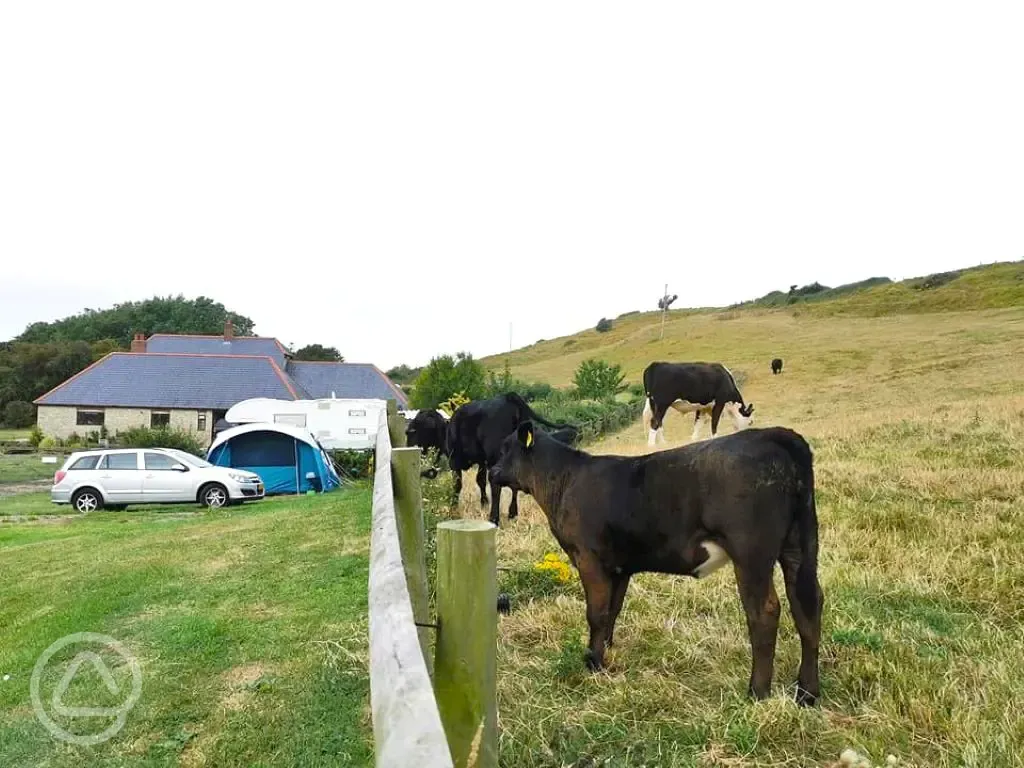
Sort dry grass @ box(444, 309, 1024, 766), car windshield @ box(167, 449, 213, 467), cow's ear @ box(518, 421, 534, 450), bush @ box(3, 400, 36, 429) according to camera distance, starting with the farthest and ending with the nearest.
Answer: bush @ box(3, 400, 36, 429) → car windshield @ box(167, 449, 213, 467) → cow's ear @ box(518, 421, 534, 450) → dry grass @ box(444, 309, 1024, 766)

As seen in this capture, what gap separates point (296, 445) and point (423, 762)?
1978cm

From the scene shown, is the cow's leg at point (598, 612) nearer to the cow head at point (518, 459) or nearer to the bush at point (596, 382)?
the cow head at point (518, 459)

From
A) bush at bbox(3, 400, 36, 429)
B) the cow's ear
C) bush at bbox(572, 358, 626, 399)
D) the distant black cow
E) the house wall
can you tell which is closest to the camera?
the cow's ear

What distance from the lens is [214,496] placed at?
16.9m

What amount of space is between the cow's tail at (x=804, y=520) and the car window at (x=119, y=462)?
56.6 ft

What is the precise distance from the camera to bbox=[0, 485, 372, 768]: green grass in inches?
135

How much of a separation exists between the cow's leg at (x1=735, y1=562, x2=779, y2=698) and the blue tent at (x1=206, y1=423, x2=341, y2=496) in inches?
706

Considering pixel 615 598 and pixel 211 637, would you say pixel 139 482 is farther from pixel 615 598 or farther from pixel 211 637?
pixel 615 598

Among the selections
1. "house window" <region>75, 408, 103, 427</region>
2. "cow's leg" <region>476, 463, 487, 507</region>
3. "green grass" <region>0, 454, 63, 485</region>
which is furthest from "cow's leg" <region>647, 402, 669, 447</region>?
"house window" <region>75, 408, 103, 427</region>

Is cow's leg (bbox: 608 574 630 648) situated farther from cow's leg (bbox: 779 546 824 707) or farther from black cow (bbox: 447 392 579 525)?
black cow (bbox: 447 392 579 525)

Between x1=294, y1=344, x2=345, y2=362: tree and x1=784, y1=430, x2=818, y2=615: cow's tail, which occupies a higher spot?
x1=294, y1=344, x2=345, y2=362: tree

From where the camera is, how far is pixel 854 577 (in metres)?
4.52

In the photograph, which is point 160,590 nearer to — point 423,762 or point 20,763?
point 20,763

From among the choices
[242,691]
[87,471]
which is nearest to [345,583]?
[242,691]
